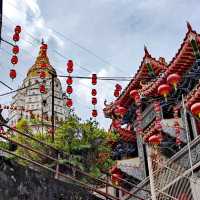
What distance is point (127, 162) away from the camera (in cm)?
1922

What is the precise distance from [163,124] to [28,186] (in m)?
7.83

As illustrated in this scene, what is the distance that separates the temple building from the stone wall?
7.79ft

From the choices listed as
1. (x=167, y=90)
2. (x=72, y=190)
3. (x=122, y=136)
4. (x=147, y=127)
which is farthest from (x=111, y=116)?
(x=72, y=190)

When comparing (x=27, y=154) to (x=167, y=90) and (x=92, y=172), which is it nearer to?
(x=92, y=172)

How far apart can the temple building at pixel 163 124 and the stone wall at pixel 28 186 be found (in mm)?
2374

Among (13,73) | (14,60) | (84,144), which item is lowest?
(84,144)

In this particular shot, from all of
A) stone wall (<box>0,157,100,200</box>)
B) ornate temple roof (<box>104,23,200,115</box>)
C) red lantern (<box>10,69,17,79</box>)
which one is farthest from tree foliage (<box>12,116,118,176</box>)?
stone wall (<box>0,157,100,200</box>)

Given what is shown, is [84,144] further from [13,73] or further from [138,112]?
[13,73]

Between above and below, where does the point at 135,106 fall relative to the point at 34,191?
above

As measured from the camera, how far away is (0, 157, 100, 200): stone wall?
31.7 ft

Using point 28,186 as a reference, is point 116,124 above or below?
above

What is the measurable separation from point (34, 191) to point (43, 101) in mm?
51097

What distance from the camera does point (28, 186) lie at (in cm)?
1012

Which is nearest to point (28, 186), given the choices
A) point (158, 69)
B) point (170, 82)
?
point (170, 82)
